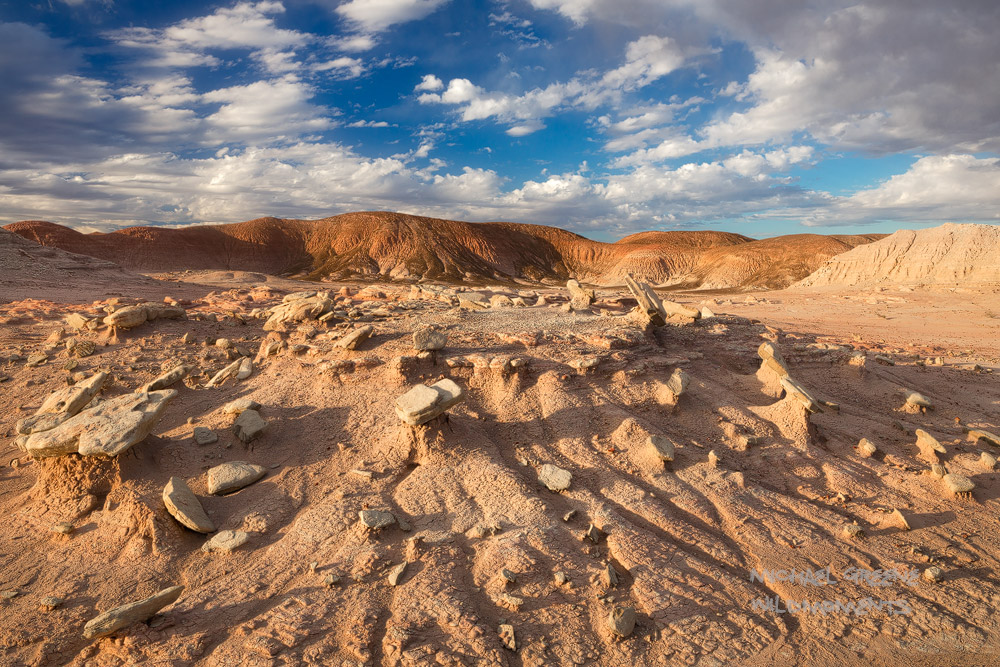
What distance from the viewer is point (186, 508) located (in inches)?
189

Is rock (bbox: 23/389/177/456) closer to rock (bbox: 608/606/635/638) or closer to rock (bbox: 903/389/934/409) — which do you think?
rock (bbox: 608/606/635/638)

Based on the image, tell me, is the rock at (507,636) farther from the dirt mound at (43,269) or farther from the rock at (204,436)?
the dirt mound at (43,269)

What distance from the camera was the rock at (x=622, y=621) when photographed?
3773 mm

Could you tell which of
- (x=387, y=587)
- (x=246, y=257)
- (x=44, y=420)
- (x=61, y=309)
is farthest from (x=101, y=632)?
(x=246, y=257)

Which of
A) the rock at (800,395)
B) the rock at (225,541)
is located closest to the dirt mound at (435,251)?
the rock at (800,395)

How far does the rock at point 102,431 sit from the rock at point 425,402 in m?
2.76

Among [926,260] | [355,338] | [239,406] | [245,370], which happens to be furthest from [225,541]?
[926,260]

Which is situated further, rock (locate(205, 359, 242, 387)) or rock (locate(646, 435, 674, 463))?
rock (locate(205, 359, 242, 387))

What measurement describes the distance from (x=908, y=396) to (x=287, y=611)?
978 centimetres

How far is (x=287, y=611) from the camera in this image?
12.7 feet

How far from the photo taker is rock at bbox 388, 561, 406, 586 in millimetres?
4156

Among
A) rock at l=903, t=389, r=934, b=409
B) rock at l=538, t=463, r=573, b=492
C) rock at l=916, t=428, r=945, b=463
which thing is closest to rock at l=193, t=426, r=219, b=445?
rock at l=538, t=463, r=573, b=492

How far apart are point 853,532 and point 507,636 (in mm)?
3922

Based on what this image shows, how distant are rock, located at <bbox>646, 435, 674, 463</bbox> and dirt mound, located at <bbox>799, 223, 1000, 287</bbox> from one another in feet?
119
